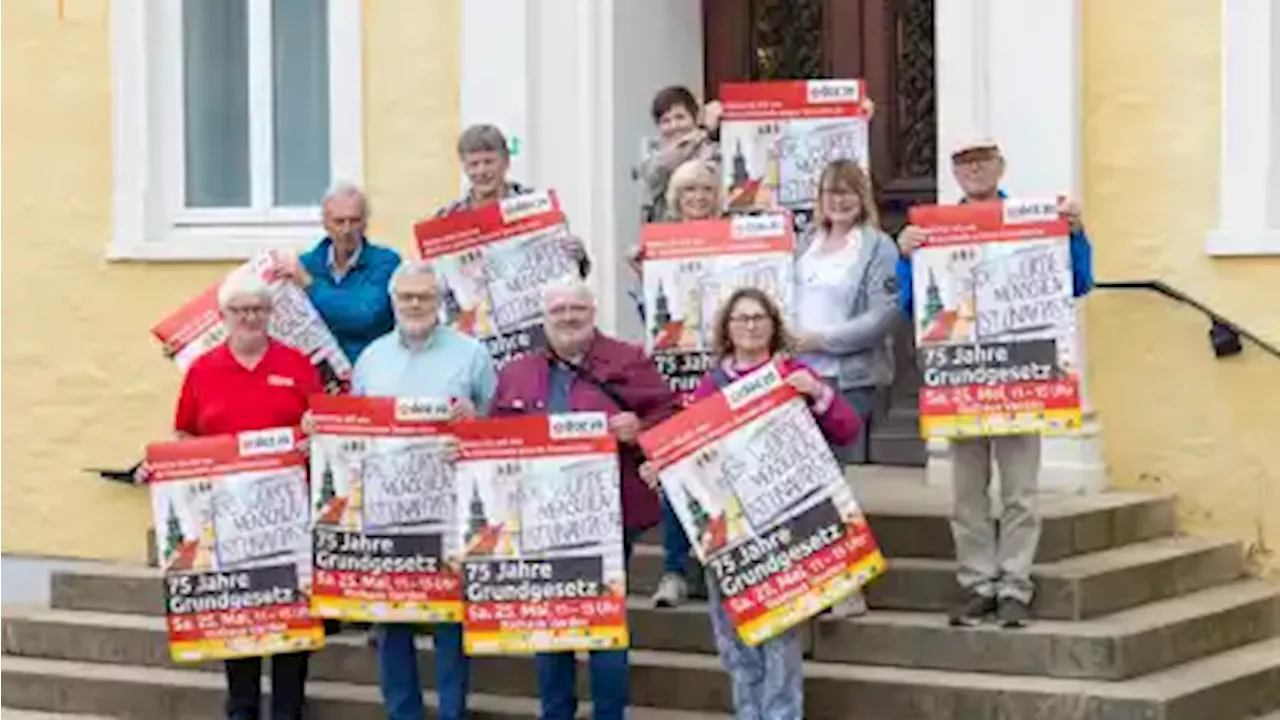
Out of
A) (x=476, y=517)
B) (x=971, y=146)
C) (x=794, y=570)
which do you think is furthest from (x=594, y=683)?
(x=971, y=146)

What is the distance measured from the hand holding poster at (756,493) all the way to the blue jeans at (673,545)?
2.87 ft

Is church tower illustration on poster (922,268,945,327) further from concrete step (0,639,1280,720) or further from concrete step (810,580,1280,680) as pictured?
concrete step (0,639,1280,720)

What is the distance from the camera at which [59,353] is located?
463 inches

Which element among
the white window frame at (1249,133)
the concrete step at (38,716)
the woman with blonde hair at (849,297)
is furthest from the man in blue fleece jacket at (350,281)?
the white window frame at (1249,133)

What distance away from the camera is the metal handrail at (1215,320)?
9391 mm

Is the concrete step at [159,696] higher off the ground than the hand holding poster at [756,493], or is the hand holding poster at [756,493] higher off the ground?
the hand holding poster at [756,493]

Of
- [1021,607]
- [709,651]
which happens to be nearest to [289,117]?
[709,651]

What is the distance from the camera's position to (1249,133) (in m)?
9.43

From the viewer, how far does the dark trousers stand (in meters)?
8.78

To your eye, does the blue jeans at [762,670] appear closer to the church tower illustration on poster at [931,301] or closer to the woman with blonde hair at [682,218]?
the woman with blonde hair at [682,218]

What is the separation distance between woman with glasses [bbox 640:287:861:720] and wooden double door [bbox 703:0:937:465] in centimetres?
271

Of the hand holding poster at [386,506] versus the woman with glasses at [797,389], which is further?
the hand holding poster at [386,506]

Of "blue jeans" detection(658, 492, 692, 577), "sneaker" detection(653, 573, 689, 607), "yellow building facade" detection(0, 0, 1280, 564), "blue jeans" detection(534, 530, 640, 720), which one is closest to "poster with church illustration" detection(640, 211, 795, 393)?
"blue jeans" detection(658, 492, 692, 577)

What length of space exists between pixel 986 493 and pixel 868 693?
2.69ft
